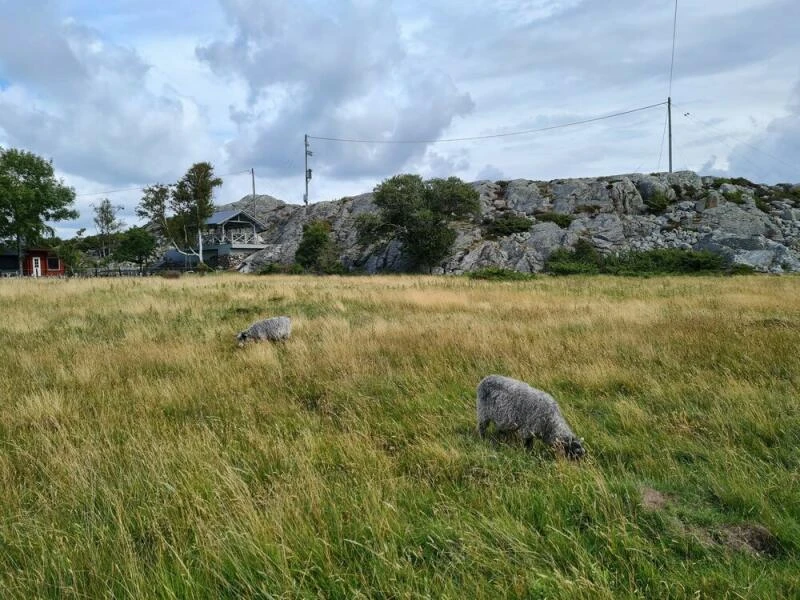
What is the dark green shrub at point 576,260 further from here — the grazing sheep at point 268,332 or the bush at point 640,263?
the grazing sheep at point 268,332

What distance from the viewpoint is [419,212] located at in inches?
1668

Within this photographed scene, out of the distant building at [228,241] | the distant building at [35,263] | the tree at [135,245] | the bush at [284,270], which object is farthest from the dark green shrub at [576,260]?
the distant building at [35,263]

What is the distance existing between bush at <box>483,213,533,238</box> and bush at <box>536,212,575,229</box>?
1.61 metres

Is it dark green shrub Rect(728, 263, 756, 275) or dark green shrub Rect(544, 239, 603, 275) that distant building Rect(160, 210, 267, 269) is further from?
dark green shrub Rect(728, 263, 756, 275)

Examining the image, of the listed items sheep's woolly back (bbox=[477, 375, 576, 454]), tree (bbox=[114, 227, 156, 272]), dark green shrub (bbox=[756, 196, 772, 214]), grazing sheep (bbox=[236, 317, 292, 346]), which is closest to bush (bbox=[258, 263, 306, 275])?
tree (bbox=[114, 227, 156, 272])

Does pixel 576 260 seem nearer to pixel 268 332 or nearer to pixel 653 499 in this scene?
pixel 268 332

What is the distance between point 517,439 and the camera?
176 inches

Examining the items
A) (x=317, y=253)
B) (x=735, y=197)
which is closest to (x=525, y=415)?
(x=317, y=253)

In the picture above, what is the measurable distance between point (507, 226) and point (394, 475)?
45.3 meters

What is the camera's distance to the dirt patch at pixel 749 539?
112 inches

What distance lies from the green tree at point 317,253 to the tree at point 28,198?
89.3 ft

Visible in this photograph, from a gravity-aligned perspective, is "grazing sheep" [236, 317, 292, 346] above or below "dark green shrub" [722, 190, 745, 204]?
below

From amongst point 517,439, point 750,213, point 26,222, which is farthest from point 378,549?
point 26,222

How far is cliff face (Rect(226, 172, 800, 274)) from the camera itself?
40844mm
